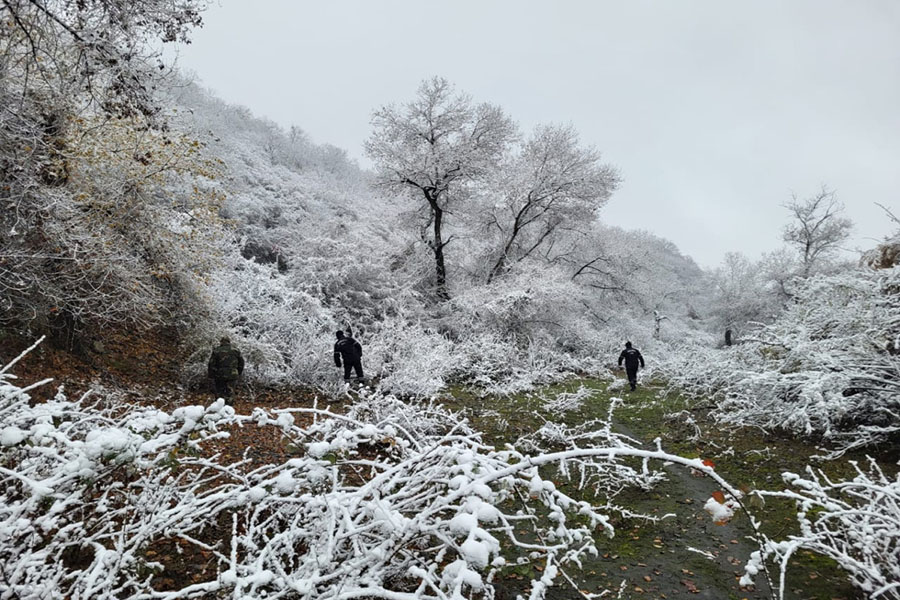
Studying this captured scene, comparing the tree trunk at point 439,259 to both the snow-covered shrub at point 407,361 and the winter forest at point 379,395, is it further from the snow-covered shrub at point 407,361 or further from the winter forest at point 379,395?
the snow-covered shrub at point 407,361

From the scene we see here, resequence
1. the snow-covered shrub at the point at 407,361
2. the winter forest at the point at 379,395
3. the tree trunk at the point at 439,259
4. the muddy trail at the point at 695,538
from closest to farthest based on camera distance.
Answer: the winter forest at the point at 379,395
the muddy trail at the point at 695,538
the snow-covered shrub at the point at 407,361
the tree trunk at the point at 439,259

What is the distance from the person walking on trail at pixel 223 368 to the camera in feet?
26.5

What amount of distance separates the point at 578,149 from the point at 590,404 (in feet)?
43.8

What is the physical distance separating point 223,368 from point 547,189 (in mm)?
15358

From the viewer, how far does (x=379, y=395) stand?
7402 millimetres

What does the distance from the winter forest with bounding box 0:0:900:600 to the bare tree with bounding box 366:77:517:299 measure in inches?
4.5

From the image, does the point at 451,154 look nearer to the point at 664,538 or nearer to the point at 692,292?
the point at 664,538

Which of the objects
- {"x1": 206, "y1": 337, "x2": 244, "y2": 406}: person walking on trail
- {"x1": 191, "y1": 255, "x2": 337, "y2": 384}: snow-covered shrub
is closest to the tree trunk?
{"x1": 191, "y1": 255, "x2": 337, "y2": 384}: snow-covered shrub

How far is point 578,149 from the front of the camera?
20516 millimetres

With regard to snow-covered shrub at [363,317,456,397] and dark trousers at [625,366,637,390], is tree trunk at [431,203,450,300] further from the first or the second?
dark trousers at [625,366,637,390]

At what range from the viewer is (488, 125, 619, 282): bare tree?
1981cm

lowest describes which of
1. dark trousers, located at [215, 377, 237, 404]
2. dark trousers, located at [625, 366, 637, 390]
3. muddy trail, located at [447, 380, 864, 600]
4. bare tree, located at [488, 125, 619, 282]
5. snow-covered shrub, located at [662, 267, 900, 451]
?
dark trousers, located at [215, 377, 237, 404]

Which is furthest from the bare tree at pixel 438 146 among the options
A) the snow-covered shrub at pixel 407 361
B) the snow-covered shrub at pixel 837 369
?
the snow-covered shrub at pixel 837 369

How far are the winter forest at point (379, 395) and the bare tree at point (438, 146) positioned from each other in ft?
0.37
